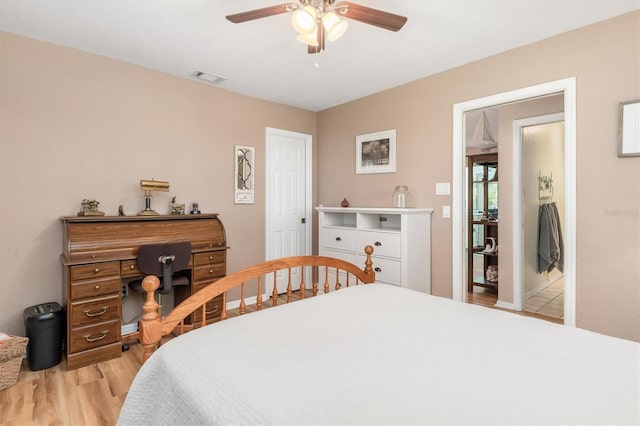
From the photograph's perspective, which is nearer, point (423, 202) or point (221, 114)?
point (423, 202)

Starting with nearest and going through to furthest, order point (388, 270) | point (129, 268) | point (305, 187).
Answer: point (129, 268), point (388, 270), point (305, 187)

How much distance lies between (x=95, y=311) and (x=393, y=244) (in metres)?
2.59

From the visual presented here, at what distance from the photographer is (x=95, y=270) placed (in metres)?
2.55

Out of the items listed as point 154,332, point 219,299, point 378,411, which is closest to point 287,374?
point 378,411

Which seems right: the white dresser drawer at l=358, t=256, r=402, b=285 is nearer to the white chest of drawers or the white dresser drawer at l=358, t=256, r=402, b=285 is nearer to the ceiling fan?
the white chest of drawers

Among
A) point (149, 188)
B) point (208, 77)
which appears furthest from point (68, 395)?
point (208, 77)

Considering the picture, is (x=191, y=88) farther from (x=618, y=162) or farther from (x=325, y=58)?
(x=618, y=162)

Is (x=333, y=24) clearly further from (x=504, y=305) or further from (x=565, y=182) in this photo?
(x=504, y=305)

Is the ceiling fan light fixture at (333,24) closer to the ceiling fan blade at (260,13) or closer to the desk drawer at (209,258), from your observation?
the ceiling fan blade at (260,13)

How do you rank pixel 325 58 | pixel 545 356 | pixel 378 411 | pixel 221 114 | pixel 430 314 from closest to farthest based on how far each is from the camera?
1. pixel 378 411
2. pixel 545 356
3. pixel 430 314
4. pixel 325 58
5. pixel 221 114

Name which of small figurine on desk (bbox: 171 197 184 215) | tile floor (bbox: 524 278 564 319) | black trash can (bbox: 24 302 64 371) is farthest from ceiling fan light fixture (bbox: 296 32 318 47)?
tile floor (bbox: 524 278 564 319)

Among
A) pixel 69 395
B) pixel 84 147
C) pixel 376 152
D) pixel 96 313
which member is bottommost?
pixel 69 395

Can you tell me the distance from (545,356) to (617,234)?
182cm

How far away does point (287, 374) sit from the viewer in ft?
3.42
